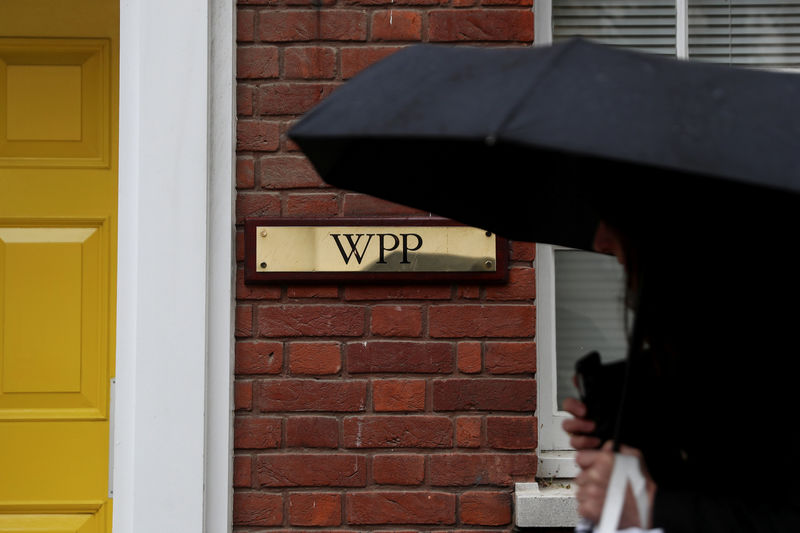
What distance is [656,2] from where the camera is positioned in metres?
2.68

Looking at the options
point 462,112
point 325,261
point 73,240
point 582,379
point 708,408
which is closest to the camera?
point 462,112

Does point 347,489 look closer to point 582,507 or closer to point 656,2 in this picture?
point 582,507

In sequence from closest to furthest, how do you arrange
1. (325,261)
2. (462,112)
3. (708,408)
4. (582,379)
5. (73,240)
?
(462,112) → (708,408) → (582,379) → (325,261) → (73,240)

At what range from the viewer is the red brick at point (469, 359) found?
242 cm

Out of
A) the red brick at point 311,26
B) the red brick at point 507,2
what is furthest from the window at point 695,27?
the red brick at point 311,26

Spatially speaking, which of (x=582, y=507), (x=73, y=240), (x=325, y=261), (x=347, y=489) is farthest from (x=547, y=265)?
(x=73, y=240)

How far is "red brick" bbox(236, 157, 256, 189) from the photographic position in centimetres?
243

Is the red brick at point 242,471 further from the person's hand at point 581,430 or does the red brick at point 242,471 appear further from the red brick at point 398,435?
the person's hand at point 581,430

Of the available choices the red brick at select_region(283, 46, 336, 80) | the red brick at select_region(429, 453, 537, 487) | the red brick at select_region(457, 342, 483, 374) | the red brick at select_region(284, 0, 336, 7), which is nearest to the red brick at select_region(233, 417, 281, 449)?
the red brick at select_region(429, 453, 537, 487)

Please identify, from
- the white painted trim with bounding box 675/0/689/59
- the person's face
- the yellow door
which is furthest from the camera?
the white painted trim with bounding box 675/0/689/59

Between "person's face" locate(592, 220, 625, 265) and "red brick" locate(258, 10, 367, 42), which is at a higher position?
"red brick" locate(258, 10, 367, 42)

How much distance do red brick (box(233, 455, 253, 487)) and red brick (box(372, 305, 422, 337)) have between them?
1.80ft

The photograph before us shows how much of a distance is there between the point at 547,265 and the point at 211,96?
1191 mm

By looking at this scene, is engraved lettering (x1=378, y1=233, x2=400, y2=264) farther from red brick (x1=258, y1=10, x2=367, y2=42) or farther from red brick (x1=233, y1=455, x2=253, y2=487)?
red brick (x1=233, y1=455, x2=253, y2=487)
